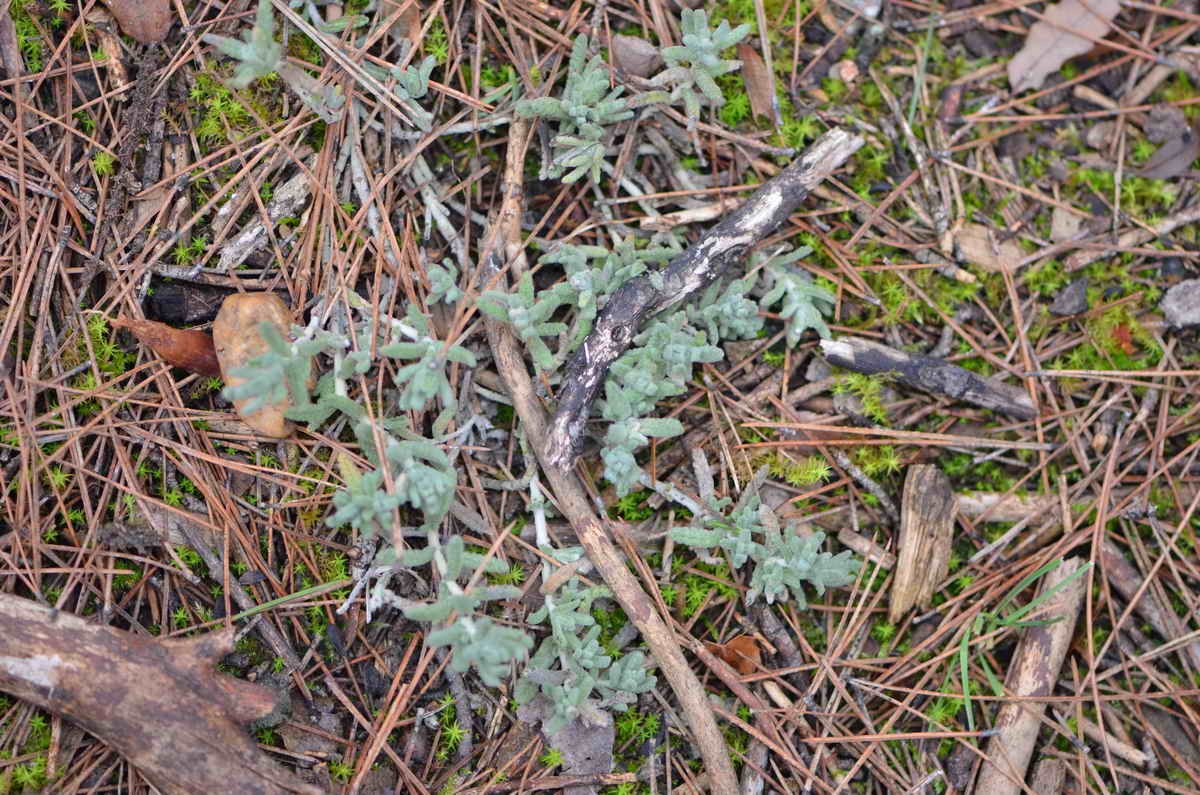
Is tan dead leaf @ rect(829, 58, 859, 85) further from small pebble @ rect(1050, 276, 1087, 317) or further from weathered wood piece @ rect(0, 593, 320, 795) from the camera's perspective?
weathered wood piece @ rect(0, 593, 320, 795)

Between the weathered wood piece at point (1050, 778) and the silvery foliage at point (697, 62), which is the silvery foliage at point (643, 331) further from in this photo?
the weathered wood piece at point (1050, 778)

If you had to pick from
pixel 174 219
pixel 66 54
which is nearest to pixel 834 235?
pixel 174 219

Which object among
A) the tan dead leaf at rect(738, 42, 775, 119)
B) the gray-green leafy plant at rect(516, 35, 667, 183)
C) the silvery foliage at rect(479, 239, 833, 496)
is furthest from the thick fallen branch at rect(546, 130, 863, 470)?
the gray-green leafy plant at rect(516, 35, 667, 183)

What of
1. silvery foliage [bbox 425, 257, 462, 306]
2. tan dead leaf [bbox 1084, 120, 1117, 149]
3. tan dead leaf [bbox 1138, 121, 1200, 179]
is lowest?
tan dead leaf [bbox 1138, 121, 1200, 179]

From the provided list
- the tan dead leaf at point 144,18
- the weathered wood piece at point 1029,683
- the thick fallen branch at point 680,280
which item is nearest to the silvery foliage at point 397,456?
the thick fallen branch at point 680,280

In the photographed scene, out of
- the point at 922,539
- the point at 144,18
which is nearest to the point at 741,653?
the point at 922,539

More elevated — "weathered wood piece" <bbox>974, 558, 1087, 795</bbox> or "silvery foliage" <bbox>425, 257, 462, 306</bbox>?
"silvery foliage" <bbox>425, 257, 462, 306</bbox>

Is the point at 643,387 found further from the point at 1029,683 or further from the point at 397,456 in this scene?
the point at 1029,683
